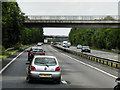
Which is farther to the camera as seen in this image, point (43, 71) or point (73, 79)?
point (73, 79)

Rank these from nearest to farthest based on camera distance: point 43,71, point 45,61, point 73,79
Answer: point 43,71 → point 45,61 → point 73,79

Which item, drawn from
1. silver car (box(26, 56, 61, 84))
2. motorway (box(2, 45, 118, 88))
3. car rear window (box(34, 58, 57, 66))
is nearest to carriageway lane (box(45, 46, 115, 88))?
motorway (box(2, 45, 118, 88))

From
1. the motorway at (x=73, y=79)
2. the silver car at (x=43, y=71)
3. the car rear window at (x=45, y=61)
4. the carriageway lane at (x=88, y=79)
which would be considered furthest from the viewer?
the car rear window at (x=45, y=61)

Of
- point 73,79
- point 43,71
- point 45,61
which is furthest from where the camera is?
point 73,79

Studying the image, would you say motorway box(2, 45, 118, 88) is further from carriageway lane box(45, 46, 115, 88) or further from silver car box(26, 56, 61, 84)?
silver car box(26, 56, 61, 84)

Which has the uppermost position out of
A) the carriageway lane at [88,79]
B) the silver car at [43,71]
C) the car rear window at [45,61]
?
the car rear window at [45,61]

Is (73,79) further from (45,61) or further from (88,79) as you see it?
(45,61)

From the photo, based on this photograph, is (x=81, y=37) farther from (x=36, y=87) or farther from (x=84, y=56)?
(x=36, y=87)

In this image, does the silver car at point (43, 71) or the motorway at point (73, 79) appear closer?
the motorway at point (73, 79)

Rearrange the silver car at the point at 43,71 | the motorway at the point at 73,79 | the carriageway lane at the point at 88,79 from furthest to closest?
the carriageway lane at the point at 88,79
the silver car at the point at 43,71
the motorway at the point at 73,79

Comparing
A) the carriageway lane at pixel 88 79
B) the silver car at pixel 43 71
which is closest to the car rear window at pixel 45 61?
the silver car at pixel 43 71

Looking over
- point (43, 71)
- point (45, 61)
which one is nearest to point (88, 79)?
point (45, 61)

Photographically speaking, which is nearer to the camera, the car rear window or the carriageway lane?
the carriageway lane

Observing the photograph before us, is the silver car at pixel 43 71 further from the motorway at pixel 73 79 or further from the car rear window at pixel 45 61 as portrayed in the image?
the motorway at pixel 73 79
